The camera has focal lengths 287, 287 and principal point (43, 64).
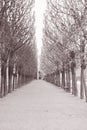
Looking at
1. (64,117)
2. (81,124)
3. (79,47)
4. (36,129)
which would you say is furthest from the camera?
(79,47)

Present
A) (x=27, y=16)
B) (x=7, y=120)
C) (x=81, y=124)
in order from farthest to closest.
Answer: (x=27, y=16), (x=7, y=120), (x=81, y=124)

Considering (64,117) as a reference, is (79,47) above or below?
above

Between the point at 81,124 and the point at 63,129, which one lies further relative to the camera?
the point at 81,124

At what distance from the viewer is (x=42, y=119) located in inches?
472

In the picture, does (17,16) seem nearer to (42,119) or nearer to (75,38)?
(75,38)

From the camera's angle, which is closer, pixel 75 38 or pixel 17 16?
pixel 75 38

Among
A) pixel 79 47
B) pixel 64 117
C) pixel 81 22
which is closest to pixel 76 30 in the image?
pixel 81 22

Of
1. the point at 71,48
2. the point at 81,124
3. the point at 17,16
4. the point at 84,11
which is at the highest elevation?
the point at 17,16

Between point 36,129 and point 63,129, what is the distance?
3.00ft

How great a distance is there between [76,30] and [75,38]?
2.52 meters

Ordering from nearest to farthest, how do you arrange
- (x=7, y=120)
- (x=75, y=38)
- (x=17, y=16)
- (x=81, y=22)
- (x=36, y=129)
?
(x=36, y=129), (x=7, y=120), (x=81, y=22), (x=75, y=38), (x=17, y=16)

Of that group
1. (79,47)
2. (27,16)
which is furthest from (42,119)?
(27,16)

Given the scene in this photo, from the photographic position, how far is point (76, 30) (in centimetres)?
1789

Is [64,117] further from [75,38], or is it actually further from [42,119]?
[75,38]
